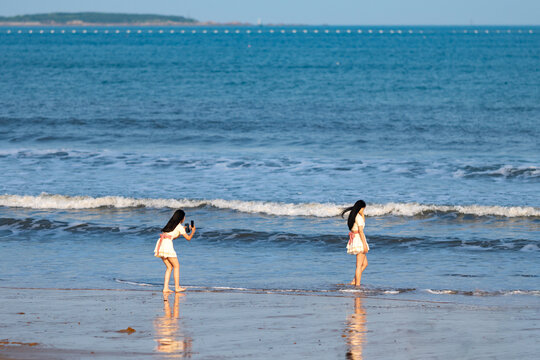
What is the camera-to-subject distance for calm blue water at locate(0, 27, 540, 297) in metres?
14.5

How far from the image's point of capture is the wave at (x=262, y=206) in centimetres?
1903

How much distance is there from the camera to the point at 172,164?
1033 inches

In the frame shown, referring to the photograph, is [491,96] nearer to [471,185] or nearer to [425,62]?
[471,185]

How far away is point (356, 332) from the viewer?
9.58m

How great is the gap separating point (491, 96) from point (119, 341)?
136ft

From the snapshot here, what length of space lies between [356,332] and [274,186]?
13088mm

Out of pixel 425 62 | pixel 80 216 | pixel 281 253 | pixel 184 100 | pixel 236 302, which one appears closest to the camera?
pixel 236 302

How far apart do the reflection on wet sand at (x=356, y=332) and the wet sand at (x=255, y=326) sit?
0.01 metres

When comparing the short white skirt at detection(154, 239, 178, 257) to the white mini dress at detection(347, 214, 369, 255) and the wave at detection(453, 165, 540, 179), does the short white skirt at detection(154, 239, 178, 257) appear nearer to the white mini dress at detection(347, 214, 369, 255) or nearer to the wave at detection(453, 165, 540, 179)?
the white mini dress at detection(347, 214, 369, 255)

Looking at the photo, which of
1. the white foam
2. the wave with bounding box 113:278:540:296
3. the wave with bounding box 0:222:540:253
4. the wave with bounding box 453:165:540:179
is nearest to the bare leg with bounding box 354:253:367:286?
the wave with bounding box 113:278:540:296

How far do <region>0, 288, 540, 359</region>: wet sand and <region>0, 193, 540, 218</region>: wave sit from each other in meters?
7.38

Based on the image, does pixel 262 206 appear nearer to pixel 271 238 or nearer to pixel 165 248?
pixel 271 238

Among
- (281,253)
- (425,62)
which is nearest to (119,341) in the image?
(281,253)

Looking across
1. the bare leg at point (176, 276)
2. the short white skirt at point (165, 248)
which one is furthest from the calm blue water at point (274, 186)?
the short white skirt at point (165, 248)
